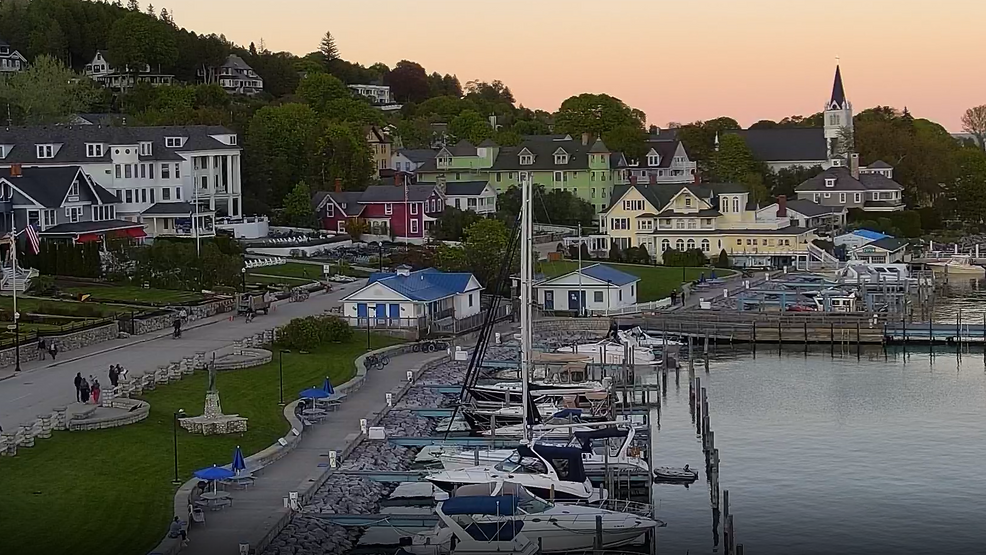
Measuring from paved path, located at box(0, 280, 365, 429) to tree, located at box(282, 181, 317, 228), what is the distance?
3674 cm

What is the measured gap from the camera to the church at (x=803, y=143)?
141 m

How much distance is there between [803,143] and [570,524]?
116062 millimetres

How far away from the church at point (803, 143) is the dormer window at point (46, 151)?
69.0m

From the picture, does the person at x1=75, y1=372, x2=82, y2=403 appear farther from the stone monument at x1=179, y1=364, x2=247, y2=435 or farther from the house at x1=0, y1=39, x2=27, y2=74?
the house at x1=0, y1=39, x2=27, y2=74

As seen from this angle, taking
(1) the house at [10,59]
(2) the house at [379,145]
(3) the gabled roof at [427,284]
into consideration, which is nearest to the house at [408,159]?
(2) the house at [379,145]

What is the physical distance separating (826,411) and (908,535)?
16583 millimetres

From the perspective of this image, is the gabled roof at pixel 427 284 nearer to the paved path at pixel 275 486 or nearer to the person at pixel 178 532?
the paved path at pixel 275 486

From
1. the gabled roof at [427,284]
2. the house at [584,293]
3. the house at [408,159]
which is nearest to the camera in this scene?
the gabled roof at [427,284]

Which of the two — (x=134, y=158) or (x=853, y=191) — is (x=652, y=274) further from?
(x=853, y=191)

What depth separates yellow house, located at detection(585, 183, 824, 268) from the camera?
95375 millimetres

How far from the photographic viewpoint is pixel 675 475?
39.1 meters

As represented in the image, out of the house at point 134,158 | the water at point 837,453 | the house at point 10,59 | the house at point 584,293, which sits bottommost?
the water at point 837,453

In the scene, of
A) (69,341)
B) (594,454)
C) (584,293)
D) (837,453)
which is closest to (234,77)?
(584,293)

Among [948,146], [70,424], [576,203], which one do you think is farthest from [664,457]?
[948,146]
